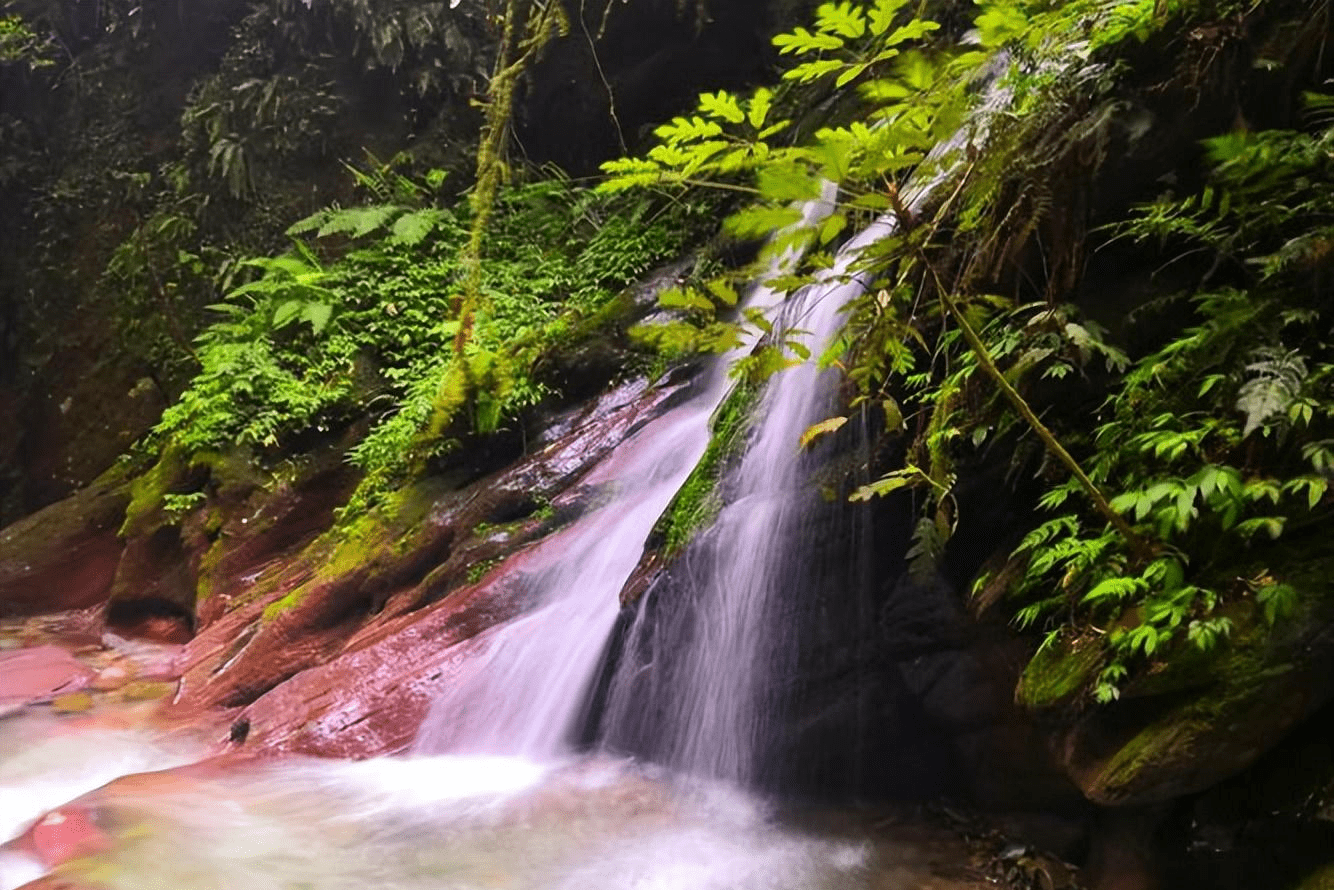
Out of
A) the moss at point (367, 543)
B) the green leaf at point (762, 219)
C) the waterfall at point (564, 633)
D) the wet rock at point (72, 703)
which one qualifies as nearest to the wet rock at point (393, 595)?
the moss at point (367, 543)

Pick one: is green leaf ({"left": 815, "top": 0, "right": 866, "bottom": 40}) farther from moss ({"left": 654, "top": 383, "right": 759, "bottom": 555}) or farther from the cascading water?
moss ({"left": 654, "top": 383, "right": 759, "bottom": 555})

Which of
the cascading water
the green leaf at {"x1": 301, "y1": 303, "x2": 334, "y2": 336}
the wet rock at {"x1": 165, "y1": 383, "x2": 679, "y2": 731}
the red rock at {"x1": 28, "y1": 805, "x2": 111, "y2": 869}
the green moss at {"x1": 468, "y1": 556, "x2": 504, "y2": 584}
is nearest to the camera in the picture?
the red rock at {"x1": 28, "y1": 805, "x2": 111, "y2": 869}

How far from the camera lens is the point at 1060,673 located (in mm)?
2838

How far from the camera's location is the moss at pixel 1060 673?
2.75 metres

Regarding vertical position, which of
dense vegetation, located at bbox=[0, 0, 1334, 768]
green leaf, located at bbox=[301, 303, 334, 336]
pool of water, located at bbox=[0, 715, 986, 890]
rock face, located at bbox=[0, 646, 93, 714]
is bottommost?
pool of water, located at bbox=[0, 715, 986, 890]

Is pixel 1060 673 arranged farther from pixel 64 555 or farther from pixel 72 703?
pixel 64 555

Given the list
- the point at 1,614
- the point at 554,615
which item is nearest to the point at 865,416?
the point at 554,615

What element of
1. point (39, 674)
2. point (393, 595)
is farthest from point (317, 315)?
point (39, 674)

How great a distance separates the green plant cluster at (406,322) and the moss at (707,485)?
7.96 feet

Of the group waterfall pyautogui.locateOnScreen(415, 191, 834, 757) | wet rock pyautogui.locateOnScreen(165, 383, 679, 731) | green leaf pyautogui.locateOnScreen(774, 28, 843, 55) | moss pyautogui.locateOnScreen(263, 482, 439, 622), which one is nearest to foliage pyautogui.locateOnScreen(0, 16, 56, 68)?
wet rock pyautogui.locateOnScreen(165, 383, 679, 731)

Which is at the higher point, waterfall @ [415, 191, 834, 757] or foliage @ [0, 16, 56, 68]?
foliage @ [0, 16, 56, 68]

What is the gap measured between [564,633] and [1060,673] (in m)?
2.62

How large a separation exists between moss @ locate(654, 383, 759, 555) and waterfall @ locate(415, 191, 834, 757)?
1.26 ft

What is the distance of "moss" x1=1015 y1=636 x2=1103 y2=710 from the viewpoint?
2.75 meters
